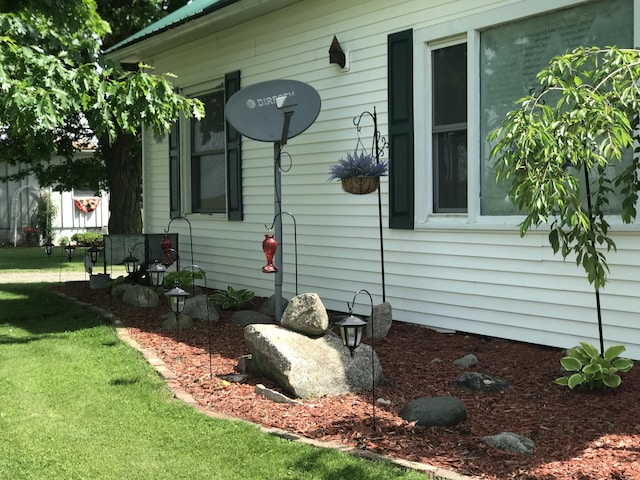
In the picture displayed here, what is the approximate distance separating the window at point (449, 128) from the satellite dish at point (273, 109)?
1.16 meters

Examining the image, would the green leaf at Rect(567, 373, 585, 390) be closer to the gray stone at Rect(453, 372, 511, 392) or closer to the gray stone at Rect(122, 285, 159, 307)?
the gray stone at Rect(453, 372, 511, 392)

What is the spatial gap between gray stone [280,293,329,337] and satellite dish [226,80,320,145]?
2.15 m

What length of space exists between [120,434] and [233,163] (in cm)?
555

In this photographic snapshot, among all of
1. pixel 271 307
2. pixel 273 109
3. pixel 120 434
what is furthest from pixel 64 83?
pixel 120 434

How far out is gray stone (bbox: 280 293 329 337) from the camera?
16.4ft

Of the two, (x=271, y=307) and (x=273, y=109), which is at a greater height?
(x=273, y=109)

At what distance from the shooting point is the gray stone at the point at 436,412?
393 cm

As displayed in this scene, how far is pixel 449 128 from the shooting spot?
628 cm

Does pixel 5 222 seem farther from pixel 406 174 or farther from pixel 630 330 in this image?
pixel 630 330

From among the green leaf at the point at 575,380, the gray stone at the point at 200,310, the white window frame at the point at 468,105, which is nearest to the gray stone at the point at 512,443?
the green leaf at the point at 575,380

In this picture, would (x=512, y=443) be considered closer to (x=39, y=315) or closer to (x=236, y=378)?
(x=236, y=378)

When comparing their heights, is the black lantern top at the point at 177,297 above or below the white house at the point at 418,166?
below

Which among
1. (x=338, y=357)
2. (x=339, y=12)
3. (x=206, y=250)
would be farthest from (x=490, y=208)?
(x=206, y=250)

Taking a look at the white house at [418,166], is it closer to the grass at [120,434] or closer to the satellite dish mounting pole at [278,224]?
the satellite dish mounting pole at [278,224]
